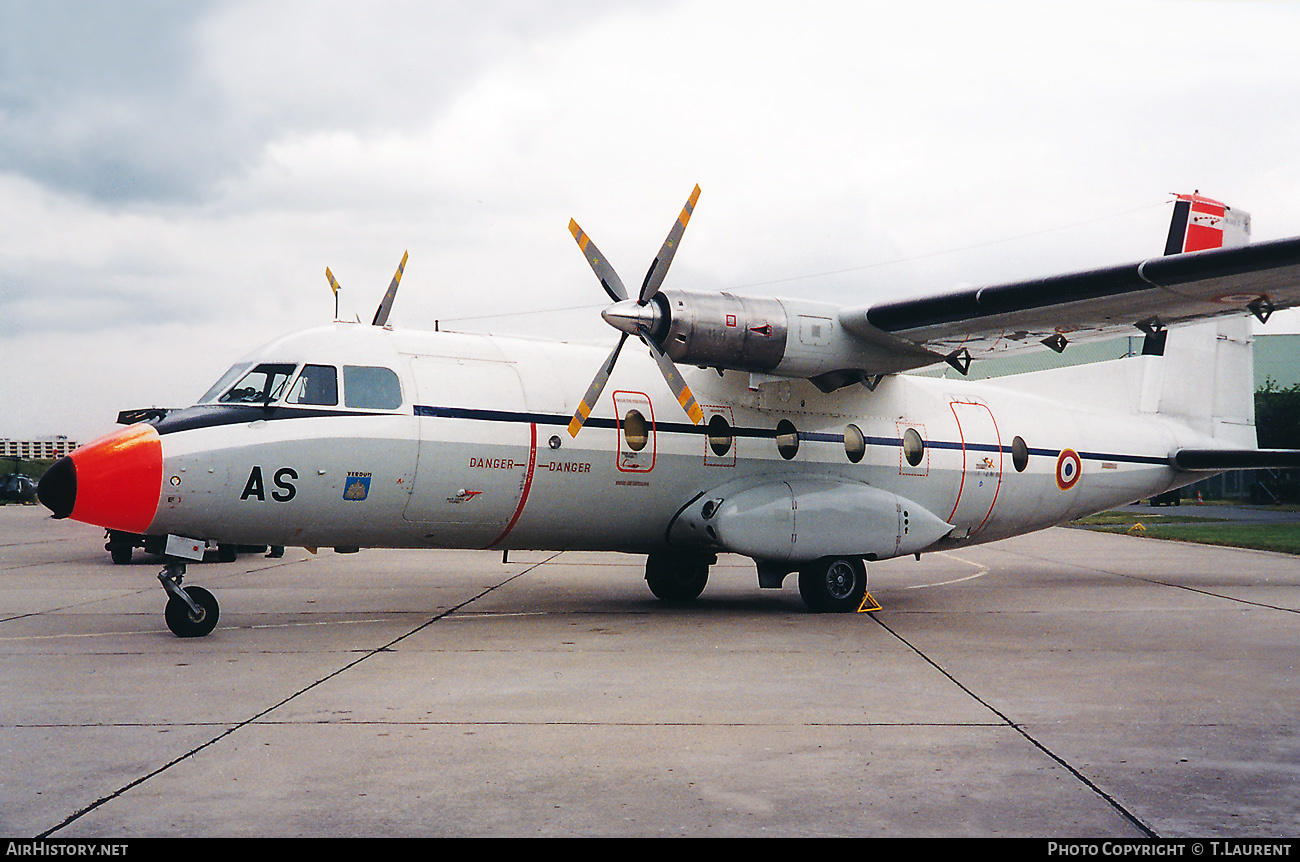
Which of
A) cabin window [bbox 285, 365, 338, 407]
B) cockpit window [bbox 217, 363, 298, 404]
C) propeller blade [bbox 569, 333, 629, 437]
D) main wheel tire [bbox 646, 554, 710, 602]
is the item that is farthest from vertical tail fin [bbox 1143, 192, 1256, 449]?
cockpit window [bbox 217, 363, 298, 404]

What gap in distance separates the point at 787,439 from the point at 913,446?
207 cm

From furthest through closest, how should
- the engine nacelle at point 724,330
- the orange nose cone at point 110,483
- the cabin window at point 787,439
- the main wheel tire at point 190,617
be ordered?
the cabin window at point 787,439
the engine nacelle at point 724,330
the main wheel tire at point 190,617
the orange nose cone at point 110,483

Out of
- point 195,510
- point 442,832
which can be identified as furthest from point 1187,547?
point 442,832

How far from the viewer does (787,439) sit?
13312 mm

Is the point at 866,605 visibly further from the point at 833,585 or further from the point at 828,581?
the point at 828,581

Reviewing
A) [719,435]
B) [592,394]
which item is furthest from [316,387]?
[719,435]

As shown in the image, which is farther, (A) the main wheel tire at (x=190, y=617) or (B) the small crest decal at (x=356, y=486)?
(B) the small crest decal at (x=356, y=486)

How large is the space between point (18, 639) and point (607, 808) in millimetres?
8219

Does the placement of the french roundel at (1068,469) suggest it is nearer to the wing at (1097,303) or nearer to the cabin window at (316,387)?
the wing at (1097,303)

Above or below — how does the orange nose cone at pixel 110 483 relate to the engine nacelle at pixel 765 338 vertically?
below

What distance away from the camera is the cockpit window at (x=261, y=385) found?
1064 centimetres

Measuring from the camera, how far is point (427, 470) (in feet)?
36.3

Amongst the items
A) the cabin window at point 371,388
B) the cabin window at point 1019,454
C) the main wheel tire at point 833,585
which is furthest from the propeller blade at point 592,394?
the cabin window at point 1019,454

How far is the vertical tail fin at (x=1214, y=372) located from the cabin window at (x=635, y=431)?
954cm
